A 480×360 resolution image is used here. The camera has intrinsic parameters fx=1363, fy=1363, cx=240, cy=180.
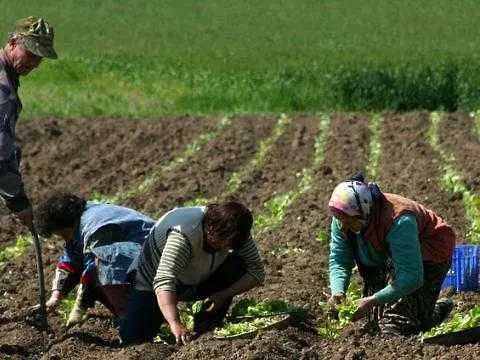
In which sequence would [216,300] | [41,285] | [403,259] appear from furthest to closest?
[41,285] < [216,300] < [403,259]

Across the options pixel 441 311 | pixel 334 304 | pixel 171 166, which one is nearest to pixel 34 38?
pixel 334 304

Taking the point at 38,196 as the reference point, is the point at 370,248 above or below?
above

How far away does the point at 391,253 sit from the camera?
26.2ft

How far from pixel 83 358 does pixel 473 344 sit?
235cm

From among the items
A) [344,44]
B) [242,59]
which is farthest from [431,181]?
[344,44]

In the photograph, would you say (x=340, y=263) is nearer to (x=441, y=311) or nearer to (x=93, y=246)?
(x=441, y=311)

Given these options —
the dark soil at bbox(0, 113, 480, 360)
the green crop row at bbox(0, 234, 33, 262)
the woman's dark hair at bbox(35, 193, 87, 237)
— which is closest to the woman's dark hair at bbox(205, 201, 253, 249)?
the dark soil at bbox(0, 113, 480, 360)

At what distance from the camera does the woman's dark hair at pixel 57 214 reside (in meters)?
8.89

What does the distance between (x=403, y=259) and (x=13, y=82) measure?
2.75 meters

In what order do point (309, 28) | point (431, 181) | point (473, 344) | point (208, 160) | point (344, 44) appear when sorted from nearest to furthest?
point (473, 344) → point (431, 181) → point (208, 160) → point (344, 44) → point (309, 28)

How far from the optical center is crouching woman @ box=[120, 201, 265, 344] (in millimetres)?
7953

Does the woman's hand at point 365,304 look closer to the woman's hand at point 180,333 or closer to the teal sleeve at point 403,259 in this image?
the teal sleeve at point 403,259

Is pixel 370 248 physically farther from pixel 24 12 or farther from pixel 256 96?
pixel 24 12

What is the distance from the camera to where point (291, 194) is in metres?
15.7
